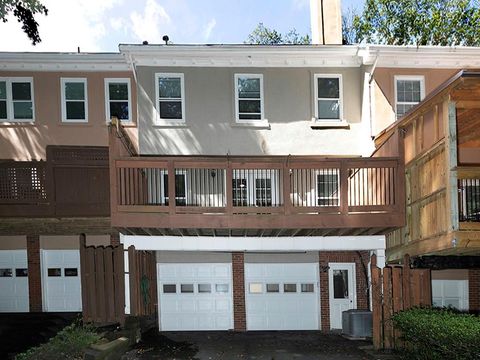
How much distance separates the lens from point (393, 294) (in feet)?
31.0

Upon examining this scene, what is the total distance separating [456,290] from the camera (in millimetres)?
12703

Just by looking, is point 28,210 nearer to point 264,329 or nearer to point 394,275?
point 264,329

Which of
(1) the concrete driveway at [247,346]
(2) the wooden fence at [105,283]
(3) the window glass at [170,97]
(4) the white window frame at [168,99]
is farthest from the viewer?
(3) the window glass at [170,97]

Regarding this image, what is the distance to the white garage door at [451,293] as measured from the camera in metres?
12.6

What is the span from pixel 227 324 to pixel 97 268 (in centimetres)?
473

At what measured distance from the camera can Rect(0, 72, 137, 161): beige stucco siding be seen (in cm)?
1223

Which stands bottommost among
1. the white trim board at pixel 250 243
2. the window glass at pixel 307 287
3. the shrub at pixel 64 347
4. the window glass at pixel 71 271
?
the window glass at pixel 307 287

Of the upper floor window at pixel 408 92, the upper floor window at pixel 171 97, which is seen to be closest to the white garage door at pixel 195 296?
the upper floor window at pixel 171 97

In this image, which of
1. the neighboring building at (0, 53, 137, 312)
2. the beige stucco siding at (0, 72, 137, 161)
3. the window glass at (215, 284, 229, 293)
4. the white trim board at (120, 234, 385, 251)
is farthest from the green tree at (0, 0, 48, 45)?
the window glass at (215, 284, 229, 293)

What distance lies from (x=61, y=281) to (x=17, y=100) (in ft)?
18.5

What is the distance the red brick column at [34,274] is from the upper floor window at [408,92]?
37.8 feet

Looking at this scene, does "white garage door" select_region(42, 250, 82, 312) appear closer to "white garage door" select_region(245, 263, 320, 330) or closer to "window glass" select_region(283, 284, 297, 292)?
"white garage door" select_region(245, 263, 320, 330)

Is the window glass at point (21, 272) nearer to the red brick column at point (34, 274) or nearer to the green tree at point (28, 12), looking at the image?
the red brick column at point (34, 274)

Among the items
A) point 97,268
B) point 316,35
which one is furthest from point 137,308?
point 316,35
